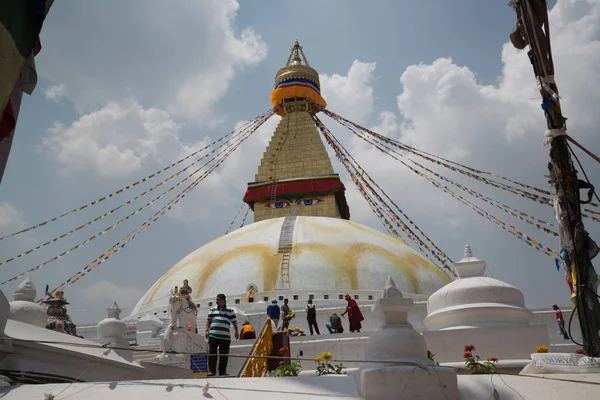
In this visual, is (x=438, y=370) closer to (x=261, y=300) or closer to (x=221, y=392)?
(x=221, y=392)

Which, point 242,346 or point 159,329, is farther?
point 159,329

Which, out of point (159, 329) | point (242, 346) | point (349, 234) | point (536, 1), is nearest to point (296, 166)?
point (349, 234)

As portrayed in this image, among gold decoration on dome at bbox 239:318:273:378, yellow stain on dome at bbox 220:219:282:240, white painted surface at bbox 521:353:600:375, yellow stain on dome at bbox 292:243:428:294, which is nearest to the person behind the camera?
Answer: white painted surface at bbox 521:353:600:375

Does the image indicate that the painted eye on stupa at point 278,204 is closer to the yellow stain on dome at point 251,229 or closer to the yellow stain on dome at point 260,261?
the yellow stain on dome at point 251,229

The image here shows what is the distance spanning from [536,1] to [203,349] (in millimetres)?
8476

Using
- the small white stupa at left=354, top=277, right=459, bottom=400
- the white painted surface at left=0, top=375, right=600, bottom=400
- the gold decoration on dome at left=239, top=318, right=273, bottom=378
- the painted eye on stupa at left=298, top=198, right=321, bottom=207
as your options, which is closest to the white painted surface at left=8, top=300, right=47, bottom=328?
the white painted surface at left=0, top=375, right=600, bottom=400

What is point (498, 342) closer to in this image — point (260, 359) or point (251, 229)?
point (260, 359)

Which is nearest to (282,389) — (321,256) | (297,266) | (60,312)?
(60,312)

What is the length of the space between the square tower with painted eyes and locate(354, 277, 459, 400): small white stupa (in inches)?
886

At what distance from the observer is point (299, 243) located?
1983cm

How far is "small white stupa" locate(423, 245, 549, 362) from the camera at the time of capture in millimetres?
8227

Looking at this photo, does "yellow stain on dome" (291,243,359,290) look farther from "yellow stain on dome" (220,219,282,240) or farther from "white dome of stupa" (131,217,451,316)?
"yellow stain on dome" (220,219,282,240)

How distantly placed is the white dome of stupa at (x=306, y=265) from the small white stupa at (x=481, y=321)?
9.13m

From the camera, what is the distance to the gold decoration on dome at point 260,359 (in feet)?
20.4
